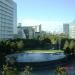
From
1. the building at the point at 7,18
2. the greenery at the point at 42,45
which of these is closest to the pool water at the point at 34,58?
the greenery at the point at 42,45

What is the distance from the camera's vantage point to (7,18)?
232ft

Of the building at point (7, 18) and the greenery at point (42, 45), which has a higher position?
the building at point (7, 18)

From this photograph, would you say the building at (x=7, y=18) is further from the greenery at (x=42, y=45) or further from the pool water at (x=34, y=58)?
the pool water at (x=34, y=58)

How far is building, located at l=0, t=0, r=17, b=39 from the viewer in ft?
214

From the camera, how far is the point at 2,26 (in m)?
64.9

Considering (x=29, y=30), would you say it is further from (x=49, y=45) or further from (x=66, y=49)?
(x=66, y=49)

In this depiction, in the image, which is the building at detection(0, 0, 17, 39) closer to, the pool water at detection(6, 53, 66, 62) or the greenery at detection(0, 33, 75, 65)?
the greenery at detection(0, 33, 75, 65)

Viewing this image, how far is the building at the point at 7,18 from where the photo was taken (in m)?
65.1

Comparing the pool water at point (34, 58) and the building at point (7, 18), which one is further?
the building at point (7, 18)

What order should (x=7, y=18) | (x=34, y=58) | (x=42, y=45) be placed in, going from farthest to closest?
(x=7, y=18) → (x=42, y=45) → (x=34, y=58)

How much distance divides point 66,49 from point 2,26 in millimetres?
28513

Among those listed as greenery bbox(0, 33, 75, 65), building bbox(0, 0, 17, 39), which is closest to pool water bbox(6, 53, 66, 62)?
greenery bbox(0, 33, 75, 65)

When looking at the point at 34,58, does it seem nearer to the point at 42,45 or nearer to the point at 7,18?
the point at 42,45

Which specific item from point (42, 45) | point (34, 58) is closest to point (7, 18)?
point (42, 45)
